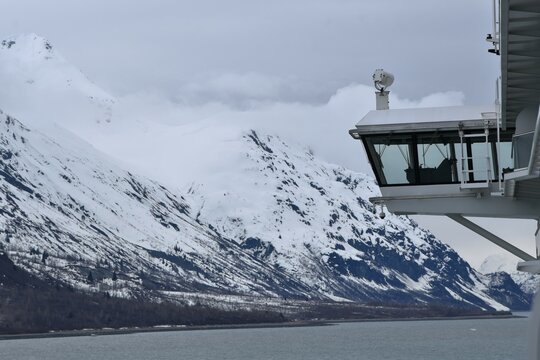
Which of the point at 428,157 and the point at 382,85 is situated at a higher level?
the point at 382,85

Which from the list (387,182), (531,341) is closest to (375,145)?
(387,182)

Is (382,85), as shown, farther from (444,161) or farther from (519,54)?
(519,54)

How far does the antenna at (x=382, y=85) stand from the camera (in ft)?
143

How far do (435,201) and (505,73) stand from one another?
45.8 ft

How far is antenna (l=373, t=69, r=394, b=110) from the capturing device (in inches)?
1711

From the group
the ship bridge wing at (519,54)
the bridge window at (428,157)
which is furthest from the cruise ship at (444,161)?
the ship bridge wing at (519,54)

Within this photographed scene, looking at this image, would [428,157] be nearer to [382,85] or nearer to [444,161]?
[444,161]

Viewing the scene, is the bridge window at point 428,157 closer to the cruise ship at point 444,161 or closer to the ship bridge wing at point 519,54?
the cruise ship at point 444,161

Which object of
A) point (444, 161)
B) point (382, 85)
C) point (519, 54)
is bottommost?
point (519, 54)

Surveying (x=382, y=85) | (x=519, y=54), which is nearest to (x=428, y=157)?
(x=382, y=85)

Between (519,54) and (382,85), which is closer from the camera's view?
(519,54)

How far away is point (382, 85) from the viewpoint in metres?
44.4

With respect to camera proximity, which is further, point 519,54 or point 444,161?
point 444,161

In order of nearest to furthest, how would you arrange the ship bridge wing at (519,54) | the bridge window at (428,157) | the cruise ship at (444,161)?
the ship bridge wing at (519,54) → the cruise ship at (444,161) → the bridge window at (428,157)
